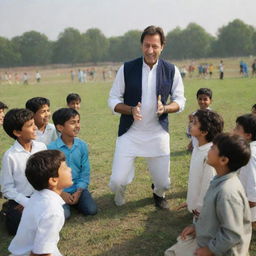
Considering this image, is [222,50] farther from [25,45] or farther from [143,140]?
[143,140]

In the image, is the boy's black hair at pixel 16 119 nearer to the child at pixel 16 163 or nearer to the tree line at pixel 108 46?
the child at pixel 16 163

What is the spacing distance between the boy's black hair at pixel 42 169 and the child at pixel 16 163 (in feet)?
4.24

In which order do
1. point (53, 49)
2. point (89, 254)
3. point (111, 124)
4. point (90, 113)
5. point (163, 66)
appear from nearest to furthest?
point (89, 254) < point (163, 66) < point (111, 124) < point (90, 113) < point (53, 49)

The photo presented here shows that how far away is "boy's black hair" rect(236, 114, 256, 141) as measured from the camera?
364 centimetres

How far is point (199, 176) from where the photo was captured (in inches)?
146

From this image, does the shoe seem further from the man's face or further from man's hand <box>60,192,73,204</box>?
the man's face

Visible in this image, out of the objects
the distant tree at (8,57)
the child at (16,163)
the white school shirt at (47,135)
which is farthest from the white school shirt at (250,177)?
the distant tree at (8,57)

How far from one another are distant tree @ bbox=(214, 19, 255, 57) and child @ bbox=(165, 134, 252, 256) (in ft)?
286

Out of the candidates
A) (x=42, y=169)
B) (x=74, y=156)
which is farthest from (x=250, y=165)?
(x=74, y=156)

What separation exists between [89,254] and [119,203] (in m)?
1.26

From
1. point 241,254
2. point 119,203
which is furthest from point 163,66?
point 241,254

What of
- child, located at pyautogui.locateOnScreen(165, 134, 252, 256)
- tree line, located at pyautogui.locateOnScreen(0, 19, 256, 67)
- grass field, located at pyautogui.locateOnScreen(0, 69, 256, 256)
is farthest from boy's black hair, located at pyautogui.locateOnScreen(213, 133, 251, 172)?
tree line, located at pyautogui.locateOnScreen(0, 19, 256, 67)

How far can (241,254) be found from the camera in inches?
108

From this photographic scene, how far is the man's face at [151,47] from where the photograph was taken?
14.1 ft
